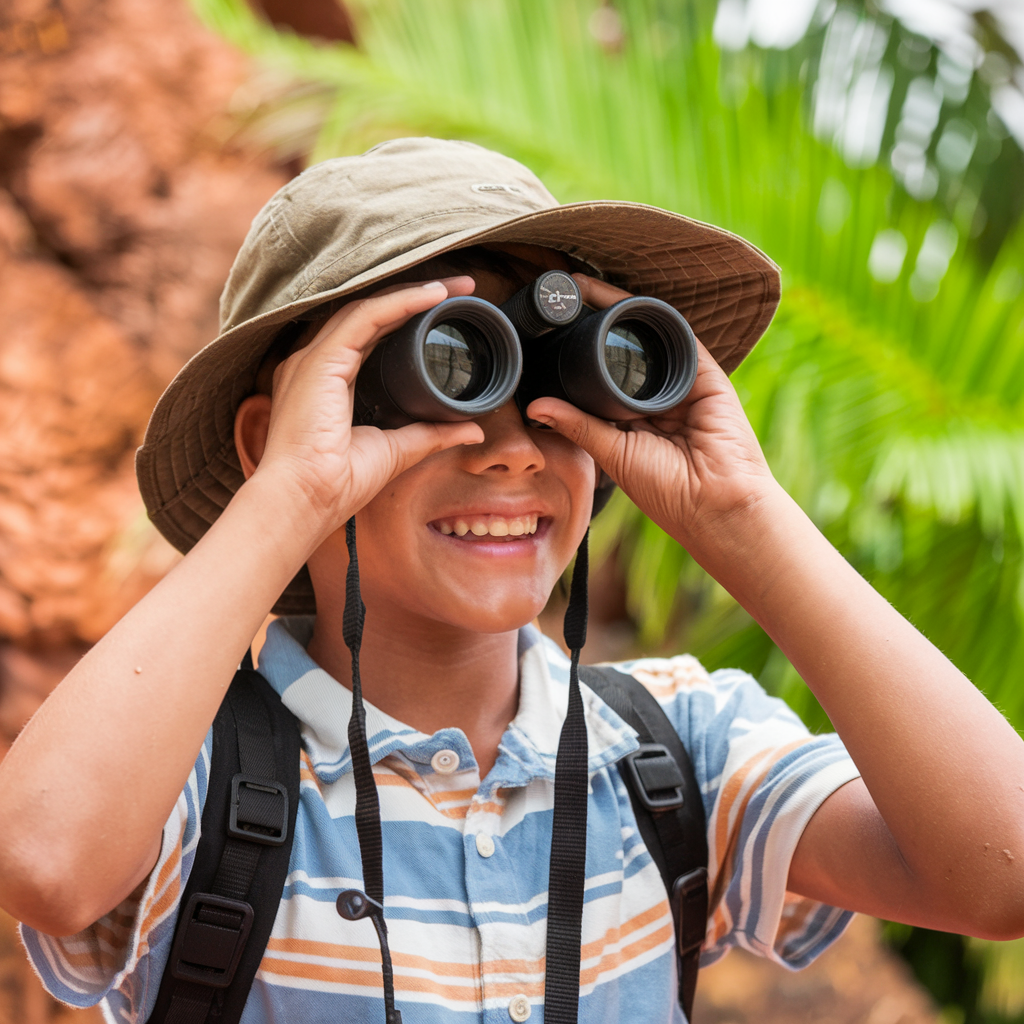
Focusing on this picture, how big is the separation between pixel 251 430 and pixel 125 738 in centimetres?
52

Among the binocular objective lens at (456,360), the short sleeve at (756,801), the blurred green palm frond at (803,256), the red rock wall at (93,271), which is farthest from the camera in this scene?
the red rock wall at (93,271)

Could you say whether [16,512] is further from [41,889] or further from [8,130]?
[41,889]

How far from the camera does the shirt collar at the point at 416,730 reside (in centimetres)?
125

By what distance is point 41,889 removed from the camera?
0.94 m

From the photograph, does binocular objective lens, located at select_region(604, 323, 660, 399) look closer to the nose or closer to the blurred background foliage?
the nose

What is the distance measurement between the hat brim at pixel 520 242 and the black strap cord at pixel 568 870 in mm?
544

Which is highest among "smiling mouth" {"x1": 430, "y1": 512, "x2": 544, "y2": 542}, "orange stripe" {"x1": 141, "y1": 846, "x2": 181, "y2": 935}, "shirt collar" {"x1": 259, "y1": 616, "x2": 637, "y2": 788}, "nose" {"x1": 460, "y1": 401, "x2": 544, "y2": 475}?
"nose" {"x1": 460, "y1": 401, "x2": 544, "y2": 475}

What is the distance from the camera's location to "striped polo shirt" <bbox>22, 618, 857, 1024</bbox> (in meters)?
1.11

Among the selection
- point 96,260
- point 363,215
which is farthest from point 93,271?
point 363,215

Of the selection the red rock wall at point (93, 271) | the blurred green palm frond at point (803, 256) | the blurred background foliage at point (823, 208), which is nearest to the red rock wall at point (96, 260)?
the red rock wall at point (93, 271)

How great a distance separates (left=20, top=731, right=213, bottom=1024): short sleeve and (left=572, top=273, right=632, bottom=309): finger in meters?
0.77

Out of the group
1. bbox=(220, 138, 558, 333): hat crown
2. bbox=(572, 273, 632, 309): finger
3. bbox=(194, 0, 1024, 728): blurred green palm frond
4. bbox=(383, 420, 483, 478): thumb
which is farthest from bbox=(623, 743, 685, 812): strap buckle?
bbox=(194, 0, 1024, 728): blurred green palm frond

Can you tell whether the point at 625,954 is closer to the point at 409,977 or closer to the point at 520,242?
the point at 409,977

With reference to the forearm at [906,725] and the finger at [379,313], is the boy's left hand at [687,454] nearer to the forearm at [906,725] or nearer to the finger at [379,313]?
the forearm at [906,725]
